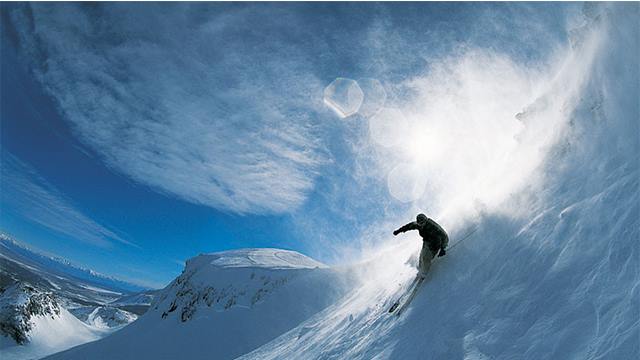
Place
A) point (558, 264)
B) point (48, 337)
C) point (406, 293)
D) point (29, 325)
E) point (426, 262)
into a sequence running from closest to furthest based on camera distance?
point (558, 264), point (426, 262), point (406, 293), point (29, 325), point (48, 337)

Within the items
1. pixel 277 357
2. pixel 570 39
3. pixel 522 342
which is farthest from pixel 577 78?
pixel 277 357

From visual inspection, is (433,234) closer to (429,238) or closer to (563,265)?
(429,238)

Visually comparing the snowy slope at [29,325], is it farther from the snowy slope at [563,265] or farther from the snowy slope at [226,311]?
the snowy slope at [563,265]

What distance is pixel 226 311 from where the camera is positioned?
101ft

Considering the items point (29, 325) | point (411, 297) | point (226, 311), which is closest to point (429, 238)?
point (411, 297)

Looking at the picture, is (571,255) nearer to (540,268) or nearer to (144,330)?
(540,268)

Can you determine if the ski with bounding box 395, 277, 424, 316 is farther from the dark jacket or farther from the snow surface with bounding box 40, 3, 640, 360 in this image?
the dark jacket

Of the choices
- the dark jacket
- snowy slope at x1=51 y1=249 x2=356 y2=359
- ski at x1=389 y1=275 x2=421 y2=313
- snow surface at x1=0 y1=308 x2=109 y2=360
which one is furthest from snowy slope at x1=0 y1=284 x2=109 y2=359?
the dark jacket

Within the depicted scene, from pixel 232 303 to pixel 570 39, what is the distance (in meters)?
29.5

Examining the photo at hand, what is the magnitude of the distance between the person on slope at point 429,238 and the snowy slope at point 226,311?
1677cm

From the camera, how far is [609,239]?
6414 mm

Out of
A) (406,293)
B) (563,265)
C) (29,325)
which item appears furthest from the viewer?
(29,325)

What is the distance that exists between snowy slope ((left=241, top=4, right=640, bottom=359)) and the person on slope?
1.23 ft

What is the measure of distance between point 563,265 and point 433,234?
3970mm
